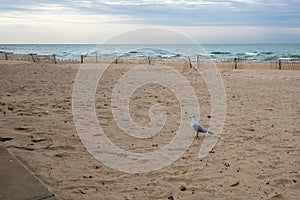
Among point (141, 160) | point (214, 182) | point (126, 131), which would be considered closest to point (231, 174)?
point (214, 182)

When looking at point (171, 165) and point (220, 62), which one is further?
point (220, 62)

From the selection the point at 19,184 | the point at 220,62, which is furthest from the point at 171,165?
the point at 220,62

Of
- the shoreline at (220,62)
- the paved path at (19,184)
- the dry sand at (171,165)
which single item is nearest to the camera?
the paved path at (19,184)

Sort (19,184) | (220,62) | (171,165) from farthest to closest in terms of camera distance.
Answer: (220,62) → (171,165) → (19,184)

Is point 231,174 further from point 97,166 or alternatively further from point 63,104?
point 63,104

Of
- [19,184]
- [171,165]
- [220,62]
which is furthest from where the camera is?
[220,62]

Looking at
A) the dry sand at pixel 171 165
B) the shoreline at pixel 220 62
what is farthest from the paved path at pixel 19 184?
the shoreline at pixel 220 62

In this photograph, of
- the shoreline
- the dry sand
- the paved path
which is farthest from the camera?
the shoreline

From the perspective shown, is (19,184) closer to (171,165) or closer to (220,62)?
(171,165)

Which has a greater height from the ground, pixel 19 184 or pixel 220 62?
pixel 220 62

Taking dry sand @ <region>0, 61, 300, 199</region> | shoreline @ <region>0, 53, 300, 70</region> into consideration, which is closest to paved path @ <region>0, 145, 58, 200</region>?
dry sand @ <region>0, 61, 300, 199</region>

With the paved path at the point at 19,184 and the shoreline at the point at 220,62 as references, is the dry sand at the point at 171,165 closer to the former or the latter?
the paved path at the point at 19,184

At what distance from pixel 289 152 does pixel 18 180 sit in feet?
11.9

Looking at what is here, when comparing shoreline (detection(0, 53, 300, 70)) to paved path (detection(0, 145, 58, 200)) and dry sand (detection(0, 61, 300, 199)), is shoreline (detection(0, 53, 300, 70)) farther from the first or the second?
paved path (detection(0, 145, 58, 200))
